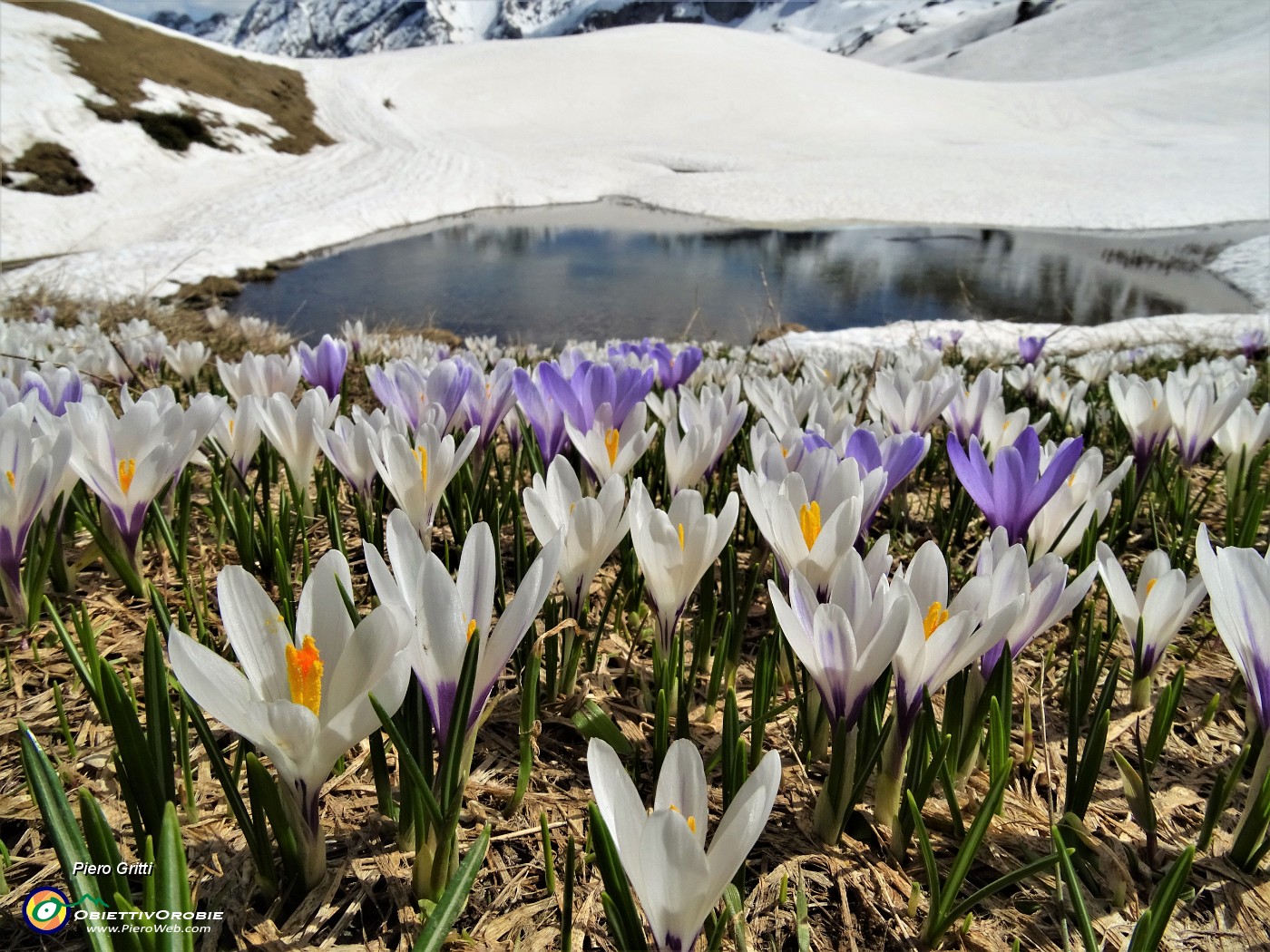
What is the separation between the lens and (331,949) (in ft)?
2.00

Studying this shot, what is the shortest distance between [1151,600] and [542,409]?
2.97 ft

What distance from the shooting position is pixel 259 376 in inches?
59.8

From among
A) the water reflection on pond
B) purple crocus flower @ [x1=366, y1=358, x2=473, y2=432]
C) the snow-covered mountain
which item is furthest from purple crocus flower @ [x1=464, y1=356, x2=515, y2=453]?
the snow-covered mountain

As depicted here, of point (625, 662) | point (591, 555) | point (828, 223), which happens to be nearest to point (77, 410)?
point (591, 555)

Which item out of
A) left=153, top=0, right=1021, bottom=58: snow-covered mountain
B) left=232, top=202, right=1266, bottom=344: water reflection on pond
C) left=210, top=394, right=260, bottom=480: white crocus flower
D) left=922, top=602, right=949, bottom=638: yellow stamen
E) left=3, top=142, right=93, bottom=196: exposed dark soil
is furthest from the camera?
left=153, top=0, right=1021, bottom=58: snow-covered mountain

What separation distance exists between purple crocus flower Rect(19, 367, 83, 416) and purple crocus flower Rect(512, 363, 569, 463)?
2.51 feet

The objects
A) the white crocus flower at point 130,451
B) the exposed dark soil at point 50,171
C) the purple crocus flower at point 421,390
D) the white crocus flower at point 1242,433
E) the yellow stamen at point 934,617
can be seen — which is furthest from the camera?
the exposed dark soil at point 50,171

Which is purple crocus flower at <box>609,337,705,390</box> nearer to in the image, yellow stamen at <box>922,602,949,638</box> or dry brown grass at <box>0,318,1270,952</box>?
→ dry brown grass at <box>0,318,1270,952</box>

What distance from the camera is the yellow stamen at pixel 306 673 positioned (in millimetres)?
543

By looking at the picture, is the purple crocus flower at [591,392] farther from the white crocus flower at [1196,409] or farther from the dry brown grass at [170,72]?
the dry brown grass at [170,72]

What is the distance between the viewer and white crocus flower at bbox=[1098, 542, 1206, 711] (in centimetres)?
82

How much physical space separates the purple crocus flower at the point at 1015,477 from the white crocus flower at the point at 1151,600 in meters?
0.14

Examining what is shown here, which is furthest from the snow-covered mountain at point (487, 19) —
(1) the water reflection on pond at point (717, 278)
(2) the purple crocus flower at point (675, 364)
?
(2) the purple crocus flower at point (675, 364)

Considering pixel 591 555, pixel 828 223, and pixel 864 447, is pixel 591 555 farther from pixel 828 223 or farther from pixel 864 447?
pixel 828 223
